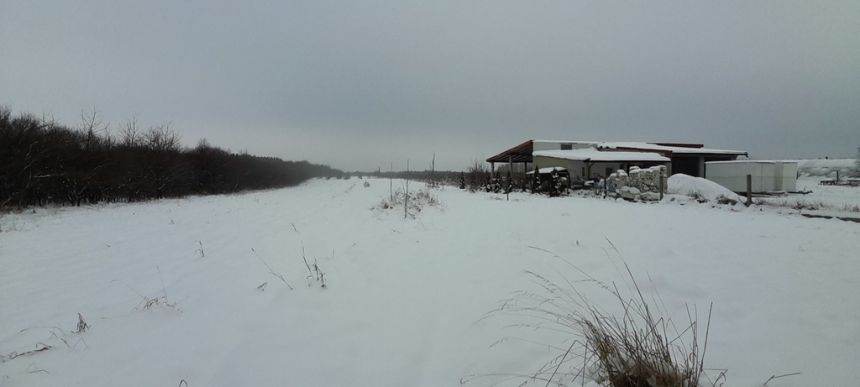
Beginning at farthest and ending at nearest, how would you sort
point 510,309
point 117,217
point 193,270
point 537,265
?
1. point 117,217
2. point 193,270
3. point 537,265
4. point 510,309

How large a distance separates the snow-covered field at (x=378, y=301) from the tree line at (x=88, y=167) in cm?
754

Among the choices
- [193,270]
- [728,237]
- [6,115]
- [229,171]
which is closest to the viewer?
[193,270]

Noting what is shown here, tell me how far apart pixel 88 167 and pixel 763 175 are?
40868 millimetres

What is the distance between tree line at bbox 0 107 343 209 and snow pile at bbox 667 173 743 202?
82.1ft

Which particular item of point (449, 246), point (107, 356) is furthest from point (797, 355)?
point (107, 356)

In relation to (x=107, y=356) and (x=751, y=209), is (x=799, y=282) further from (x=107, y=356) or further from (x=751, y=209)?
(x=751, y=209)

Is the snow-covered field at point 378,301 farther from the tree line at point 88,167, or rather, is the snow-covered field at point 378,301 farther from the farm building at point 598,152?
the farm building at point 598,152

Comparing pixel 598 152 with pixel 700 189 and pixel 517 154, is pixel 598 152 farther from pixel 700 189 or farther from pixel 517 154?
pixel 700 189

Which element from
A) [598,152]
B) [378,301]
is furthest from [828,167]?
[378,301]

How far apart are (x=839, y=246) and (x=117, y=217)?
54.2 ft

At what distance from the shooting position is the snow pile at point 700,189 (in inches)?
558

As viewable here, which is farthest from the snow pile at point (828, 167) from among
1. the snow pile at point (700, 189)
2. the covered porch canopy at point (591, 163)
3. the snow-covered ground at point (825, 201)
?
the snow pile at point (700, 189)

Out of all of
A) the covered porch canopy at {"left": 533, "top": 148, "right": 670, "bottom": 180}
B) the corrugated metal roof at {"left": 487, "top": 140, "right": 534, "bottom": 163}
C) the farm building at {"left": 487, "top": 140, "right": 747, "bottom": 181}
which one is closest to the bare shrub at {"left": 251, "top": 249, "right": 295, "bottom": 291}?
the covered porch canopy at {"left": 533, "top": 148, "right": 670, "bottom": 180}

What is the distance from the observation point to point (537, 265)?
4293 mm
